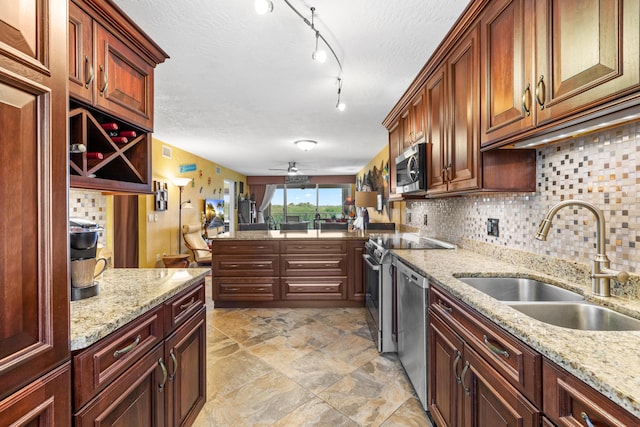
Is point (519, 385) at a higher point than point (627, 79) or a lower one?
lower

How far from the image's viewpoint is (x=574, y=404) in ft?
2.55

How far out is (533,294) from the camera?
5.39ft

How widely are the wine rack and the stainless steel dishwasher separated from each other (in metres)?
1.69

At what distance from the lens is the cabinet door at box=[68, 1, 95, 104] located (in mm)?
1310

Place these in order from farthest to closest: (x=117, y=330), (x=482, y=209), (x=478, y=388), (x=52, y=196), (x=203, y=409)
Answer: (x=482, y=209) < (x=203, y=409) < (x=478, y=388) < (x=117, y=330) < (x=52, y=196)

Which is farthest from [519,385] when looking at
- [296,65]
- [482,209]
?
[296,65]

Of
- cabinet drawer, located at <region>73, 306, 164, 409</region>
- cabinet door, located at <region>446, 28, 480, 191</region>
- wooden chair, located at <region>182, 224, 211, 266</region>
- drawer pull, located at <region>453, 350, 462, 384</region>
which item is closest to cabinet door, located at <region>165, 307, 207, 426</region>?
cabinet drawer, located at <region>73, 306, 164, 409</region>

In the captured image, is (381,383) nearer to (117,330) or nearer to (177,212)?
(117,330)

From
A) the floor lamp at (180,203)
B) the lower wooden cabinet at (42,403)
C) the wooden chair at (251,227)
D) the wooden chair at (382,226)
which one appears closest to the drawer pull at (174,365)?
the lower wooden cabinet at (42,403)

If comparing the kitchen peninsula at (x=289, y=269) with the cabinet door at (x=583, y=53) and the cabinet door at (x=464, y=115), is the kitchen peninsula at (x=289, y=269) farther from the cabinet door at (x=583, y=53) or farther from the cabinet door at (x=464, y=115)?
the cabinet door at (x=583, y=53)

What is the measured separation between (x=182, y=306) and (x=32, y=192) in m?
0.96

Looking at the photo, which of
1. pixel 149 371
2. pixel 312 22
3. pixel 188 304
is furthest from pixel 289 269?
pixel 312 22

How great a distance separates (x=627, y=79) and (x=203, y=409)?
248 centimetres

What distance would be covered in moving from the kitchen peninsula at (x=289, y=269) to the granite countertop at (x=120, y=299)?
1874 mm
